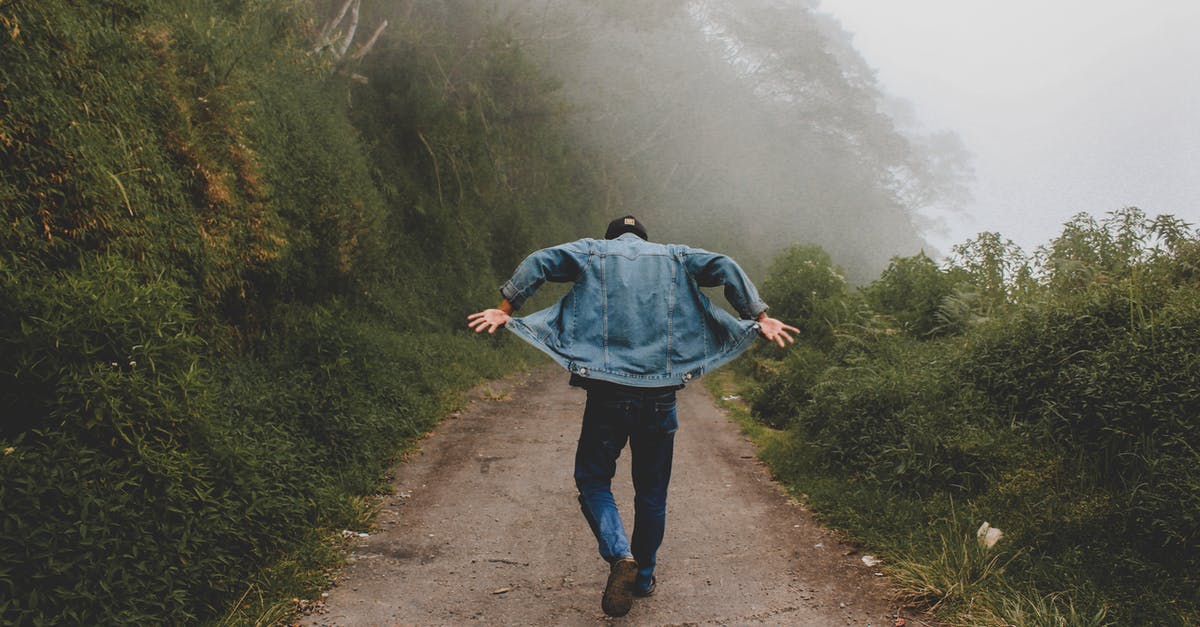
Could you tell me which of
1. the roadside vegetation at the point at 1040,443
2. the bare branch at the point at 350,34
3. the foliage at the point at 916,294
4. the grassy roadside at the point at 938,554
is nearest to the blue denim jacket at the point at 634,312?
the grassy roadside at the point at 938,554

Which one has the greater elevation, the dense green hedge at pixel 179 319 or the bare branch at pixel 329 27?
the bare branch at pixel 329 27

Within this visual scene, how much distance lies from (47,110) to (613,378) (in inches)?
137

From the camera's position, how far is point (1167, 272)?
19.0 feet

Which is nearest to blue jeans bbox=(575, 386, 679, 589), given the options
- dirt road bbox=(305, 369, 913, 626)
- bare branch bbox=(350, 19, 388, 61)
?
dirt road bbox=(305, 369, 913, 626)

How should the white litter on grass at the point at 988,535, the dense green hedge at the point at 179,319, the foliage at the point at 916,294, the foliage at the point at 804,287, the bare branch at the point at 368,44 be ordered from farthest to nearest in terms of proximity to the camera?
the bare branch at the point at 368,44
the foliage at the point at 804,287
the foliage at the point at 916,294
the white litter on grass at the point at 988,535
the dense green hedge at the point at 179,319

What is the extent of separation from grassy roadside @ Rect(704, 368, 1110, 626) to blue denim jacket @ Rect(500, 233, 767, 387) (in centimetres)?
172

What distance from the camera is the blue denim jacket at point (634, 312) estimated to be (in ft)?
11.6

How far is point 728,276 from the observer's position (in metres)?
3.70

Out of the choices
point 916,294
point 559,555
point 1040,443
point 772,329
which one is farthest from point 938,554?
point 916,294

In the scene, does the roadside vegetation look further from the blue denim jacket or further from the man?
the blue denim jacket

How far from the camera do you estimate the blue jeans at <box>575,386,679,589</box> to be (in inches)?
137

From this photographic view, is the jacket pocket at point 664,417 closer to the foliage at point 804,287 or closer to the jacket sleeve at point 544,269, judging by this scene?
the jacket sleeve at point 544,269

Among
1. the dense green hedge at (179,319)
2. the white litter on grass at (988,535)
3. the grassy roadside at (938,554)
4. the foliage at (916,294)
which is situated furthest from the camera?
the foliage at (916,294)

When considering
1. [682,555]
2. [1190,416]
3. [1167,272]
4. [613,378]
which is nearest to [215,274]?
[613,378]
